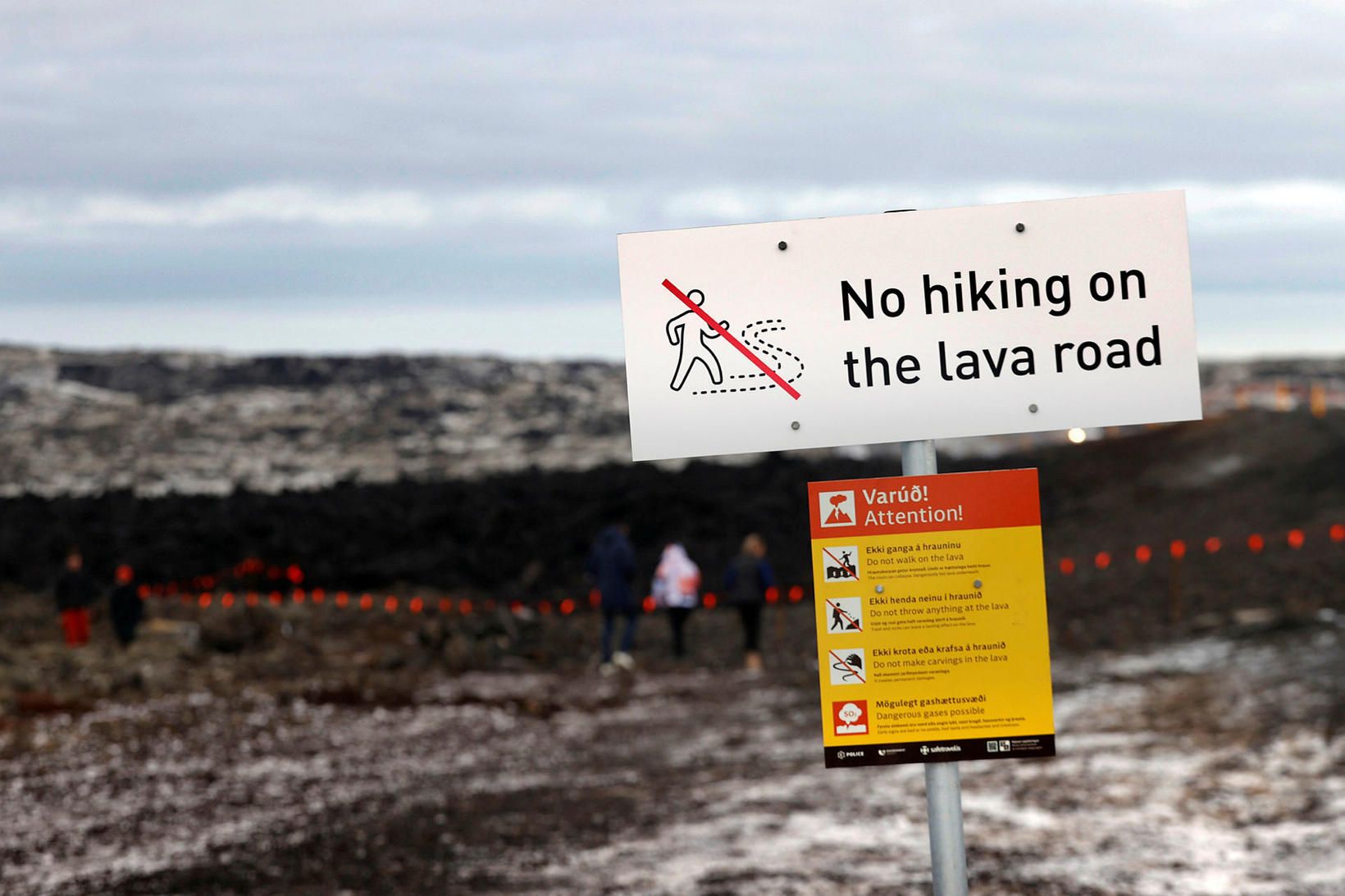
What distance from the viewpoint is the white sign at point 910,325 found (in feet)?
12.1

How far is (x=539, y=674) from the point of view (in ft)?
56.6

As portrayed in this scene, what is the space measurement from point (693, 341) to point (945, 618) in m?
0.99

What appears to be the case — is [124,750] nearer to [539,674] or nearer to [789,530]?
[539,674]

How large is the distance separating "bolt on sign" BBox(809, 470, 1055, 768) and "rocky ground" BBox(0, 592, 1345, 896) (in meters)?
4.36

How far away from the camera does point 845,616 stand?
3633mm

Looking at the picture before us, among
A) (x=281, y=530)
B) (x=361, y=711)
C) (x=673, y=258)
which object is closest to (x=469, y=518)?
(x=281, y=530)

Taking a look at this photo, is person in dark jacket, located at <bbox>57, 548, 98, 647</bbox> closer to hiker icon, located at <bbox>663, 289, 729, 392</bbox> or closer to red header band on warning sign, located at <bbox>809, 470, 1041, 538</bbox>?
hiker icon, located at <bbox>663, 289, 729, 392</bbox>

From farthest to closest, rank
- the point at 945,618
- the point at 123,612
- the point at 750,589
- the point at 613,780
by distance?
the point at 123,612, the point at 750,589, the point at 613,780, the point at 945,618

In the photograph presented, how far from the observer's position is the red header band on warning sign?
3586 millimetres

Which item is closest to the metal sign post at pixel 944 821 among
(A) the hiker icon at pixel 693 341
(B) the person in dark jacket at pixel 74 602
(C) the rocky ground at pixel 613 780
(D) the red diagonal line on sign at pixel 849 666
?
(D) the red diagonal line on sign at pixel 849 666

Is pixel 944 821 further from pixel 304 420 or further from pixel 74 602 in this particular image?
pixel 304 420

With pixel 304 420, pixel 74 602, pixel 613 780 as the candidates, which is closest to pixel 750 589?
pixel 613 780

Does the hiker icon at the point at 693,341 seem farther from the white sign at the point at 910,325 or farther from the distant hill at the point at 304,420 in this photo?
the distant hill at the point at 304,420

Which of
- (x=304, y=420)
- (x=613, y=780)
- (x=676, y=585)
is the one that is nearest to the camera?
(x=613, y=780)
